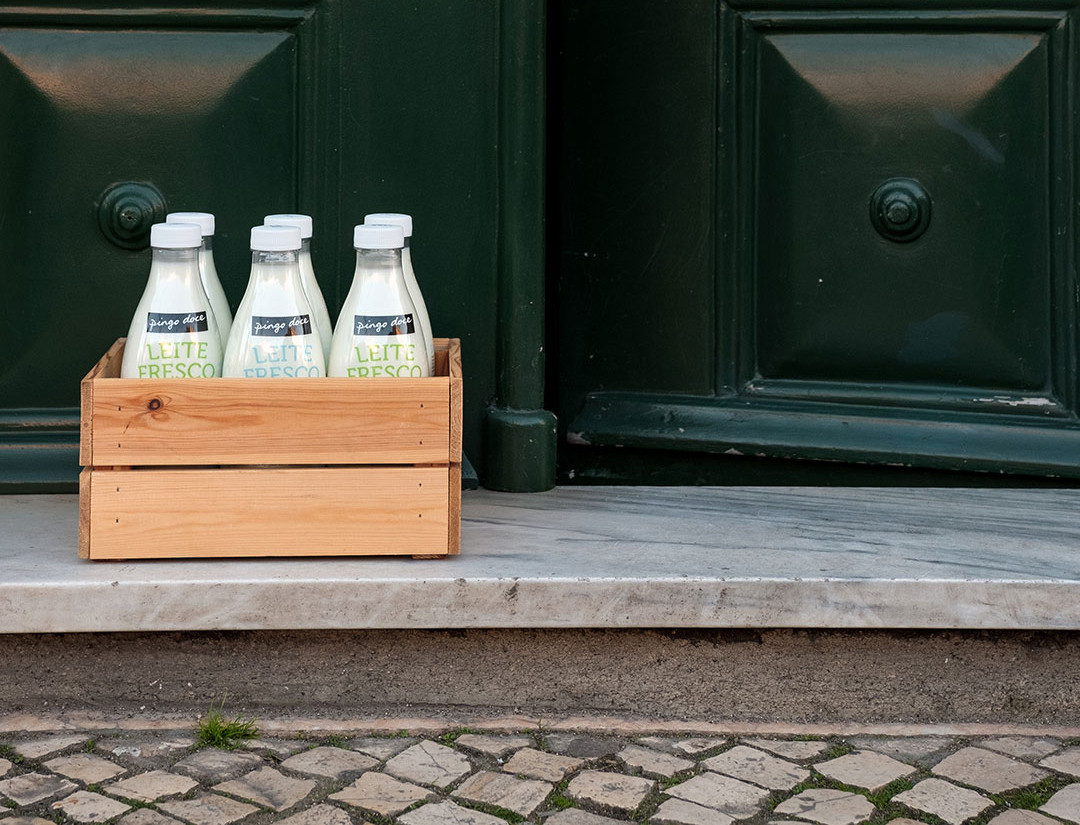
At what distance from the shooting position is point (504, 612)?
2.48m

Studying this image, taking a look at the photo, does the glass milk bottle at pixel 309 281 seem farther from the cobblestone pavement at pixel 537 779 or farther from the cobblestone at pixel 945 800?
the cobblestone at pixel 945 800

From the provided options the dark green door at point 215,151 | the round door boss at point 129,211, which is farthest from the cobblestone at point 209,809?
the round door boss at point 129,211

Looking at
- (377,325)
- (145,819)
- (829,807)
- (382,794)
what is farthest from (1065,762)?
(145,819)

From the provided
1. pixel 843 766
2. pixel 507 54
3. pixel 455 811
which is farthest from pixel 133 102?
pixel 843 766

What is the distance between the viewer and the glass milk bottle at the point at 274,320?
2447mm

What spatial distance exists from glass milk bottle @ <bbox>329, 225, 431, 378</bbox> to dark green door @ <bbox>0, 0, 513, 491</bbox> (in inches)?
17.7

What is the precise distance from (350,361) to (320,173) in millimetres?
584

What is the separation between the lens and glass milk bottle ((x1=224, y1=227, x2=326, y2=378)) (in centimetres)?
245

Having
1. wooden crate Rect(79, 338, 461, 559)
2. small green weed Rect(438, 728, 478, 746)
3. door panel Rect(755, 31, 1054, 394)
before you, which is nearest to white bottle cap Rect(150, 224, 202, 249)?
wooden crate Rect(79, 338, 461, 559)

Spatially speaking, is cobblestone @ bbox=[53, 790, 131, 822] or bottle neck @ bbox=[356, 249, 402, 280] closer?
cobblestone @ bbox=[53, 790, 131, 822]

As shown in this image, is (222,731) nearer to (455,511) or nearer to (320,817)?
(320,817)

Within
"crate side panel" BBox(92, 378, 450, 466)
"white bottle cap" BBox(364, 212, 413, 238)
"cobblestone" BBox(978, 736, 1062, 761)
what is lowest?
"cobblestone" BBox(978, 736, 1062, 761)

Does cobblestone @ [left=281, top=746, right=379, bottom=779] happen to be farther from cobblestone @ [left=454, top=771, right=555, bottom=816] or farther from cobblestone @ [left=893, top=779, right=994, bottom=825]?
cobblestone @ [left=893, top=779, right=994, bottom=825]

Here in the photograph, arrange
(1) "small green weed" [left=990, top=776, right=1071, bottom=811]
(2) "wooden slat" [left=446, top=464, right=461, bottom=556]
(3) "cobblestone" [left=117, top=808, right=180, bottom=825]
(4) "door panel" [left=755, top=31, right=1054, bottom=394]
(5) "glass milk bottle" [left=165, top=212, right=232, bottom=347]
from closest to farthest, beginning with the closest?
(3) "cobblestone" [left=117, top=808, right=180, bottom=825] → (1) "small green weed" [left=990, top=776, right=1071, bottom=811] → (2) "wooden slat" [left=446, top=464, right=461, bottom=556] → (5) "glass milk bottle" [left=165, top=212, right=232, bottom=347] → (4) "door panel" [left=755, top=31, right=1054, bottom=394]
